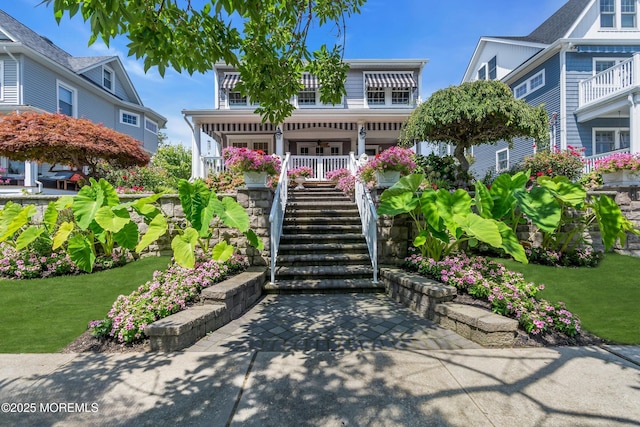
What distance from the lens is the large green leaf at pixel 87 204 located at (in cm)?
398

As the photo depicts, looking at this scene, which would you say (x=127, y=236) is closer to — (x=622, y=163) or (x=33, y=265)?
(x=33, y=265)

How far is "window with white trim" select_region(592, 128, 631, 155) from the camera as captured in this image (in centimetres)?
1138

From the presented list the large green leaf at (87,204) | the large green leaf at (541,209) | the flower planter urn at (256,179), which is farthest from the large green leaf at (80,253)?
the large green leaf at (541,209)

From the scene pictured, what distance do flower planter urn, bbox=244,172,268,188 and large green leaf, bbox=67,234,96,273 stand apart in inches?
102

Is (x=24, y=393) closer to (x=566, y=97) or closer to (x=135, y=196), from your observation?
(x=135, y=196)

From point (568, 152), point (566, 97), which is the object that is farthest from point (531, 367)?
point (566, 97)

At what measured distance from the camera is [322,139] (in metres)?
14.4

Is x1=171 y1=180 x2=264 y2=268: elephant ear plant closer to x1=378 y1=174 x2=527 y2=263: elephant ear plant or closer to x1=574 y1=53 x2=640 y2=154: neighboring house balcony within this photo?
x1=378 y1=174 x2=527 y2=263: elephant ear plant

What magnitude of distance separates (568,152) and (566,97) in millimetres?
4224

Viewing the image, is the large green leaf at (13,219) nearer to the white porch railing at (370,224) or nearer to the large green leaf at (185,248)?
the large green leaf at (185,248)

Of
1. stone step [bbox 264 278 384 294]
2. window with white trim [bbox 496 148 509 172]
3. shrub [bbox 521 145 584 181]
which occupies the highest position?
window with white trim [bbox 496 148 509 172]

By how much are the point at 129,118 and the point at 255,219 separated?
56.9ft

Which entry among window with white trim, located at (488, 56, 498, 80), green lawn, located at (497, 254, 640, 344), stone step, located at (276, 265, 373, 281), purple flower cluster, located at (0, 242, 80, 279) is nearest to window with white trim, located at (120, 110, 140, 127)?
purple flower cluster, located at (0, 242, 80, 279)

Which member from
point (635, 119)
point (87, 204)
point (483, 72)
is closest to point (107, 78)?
point (87, 204)
